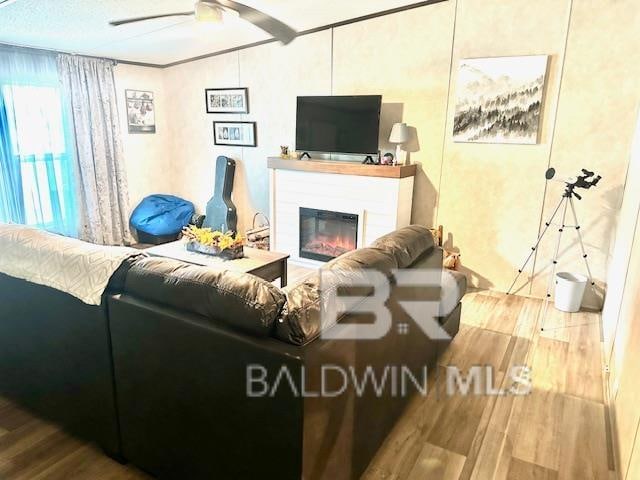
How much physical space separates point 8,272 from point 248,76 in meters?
3.76

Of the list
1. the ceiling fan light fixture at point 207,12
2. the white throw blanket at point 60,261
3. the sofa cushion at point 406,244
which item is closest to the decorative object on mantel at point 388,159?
the sofa cushion at point 406,244

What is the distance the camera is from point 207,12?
2.61 metres

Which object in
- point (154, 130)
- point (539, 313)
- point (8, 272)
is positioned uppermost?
point (154, 130)

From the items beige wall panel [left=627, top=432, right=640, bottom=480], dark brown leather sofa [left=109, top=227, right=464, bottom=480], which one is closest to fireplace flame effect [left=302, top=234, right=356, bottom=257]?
dark brown leather sofa [left=109, top=227, right=464, bottom=480]

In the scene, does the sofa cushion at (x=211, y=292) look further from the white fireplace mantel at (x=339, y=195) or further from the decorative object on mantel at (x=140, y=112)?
the decorative object on mantel at (x=140, y=112)

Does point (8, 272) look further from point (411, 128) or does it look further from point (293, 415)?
point (411, 128)

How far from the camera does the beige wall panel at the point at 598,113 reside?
3.29 metres

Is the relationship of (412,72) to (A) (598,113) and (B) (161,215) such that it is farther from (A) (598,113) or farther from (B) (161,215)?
(B) (161,215)

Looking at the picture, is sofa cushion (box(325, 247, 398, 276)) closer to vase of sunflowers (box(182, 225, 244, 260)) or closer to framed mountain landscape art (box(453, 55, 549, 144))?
vase of sunflowers (box(182, 225, 244, 260))

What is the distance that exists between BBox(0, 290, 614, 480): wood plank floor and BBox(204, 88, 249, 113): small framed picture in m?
3.71

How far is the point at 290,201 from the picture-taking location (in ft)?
15.7

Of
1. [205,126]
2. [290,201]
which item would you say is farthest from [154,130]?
[290,201]

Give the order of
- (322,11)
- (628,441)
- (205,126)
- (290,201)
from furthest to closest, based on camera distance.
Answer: (205,126) → (290,201) → (322,11) → (628,441)

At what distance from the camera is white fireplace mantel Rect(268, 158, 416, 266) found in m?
4.13
